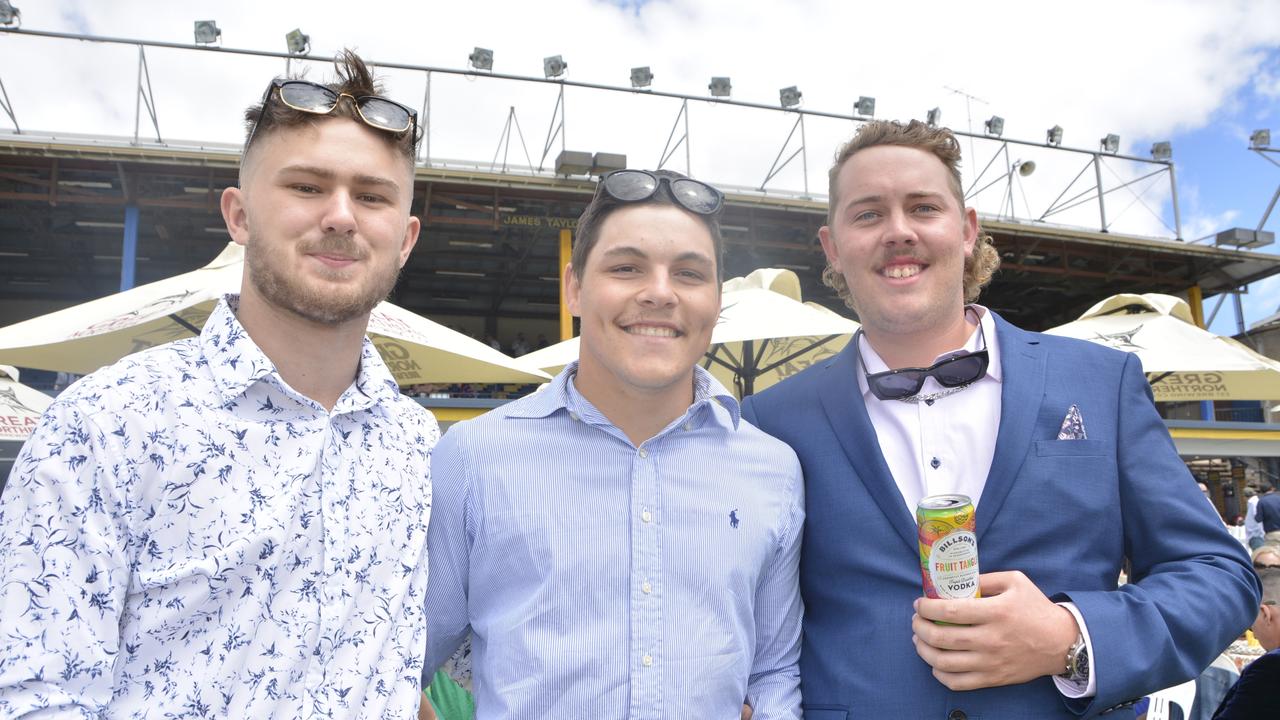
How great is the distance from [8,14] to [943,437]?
1735cm

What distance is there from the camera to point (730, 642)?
75.3 inches

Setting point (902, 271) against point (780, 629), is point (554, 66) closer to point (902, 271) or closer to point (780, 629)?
point (902, 271)

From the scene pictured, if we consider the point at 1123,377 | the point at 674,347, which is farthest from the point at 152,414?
the point at 1123,377

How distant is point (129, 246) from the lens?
13.7 meters

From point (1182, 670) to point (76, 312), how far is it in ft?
25.6

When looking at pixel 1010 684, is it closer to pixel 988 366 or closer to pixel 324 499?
pixel 988 366

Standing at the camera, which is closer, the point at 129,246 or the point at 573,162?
the point at 129,246

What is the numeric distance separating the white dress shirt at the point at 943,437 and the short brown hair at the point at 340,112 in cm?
142

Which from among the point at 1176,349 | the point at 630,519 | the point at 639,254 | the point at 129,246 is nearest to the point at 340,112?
the point at 639,254

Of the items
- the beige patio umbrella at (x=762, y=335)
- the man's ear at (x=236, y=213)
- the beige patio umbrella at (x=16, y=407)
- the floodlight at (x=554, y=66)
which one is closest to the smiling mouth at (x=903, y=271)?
the man's ear at (x=236, y=213)

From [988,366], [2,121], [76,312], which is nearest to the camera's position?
[988,366]

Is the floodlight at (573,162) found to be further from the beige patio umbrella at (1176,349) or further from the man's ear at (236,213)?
the man's ear at (236,213)

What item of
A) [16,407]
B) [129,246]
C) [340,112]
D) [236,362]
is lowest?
[236,362]

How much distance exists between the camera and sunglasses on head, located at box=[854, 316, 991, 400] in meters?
2.18
